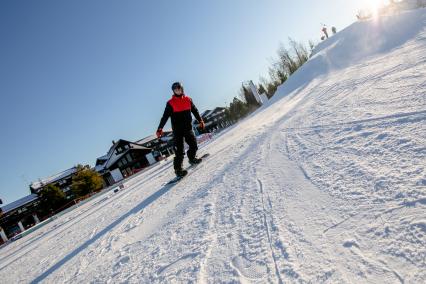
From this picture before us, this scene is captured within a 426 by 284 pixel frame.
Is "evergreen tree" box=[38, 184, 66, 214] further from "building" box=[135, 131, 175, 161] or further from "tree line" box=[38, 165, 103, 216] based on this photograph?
"building" box=[135, 131, 175, 161]

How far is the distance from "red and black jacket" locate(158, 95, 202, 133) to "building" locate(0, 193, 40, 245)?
45.1 metres

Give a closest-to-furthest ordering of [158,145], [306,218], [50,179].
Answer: [306,218], [50,179], [158,145]

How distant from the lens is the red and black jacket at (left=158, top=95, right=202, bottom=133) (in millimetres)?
5812

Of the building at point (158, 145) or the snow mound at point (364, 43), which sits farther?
the building at point (158, 145)

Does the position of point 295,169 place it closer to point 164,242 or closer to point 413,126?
point 413,126

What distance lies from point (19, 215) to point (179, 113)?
50.0 meters

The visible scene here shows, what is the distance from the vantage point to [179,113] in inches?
234

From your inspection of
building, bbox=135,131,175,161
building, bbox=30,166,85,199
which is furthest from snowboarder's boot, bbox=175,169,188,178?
building, bbox=135,131,175,161

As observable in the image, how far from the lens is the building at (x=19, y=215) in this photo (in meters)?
41.8

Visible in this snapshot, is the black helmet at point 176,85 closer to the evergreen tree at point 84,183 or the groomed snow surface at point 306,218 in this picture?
the groomed snow surface at point 306,218

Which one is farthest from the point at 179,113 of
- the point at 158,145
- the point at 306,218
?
the point at 158,145

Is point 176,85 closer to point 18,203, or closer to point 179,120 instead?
point 179,120

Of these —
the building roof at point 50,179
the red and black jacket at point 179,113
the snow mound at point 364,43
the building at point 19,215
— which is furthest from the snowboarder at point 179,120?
the building roof at point 50,179

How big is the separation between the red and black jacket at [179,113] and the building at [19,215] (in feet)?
148
